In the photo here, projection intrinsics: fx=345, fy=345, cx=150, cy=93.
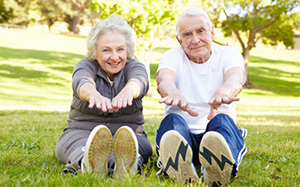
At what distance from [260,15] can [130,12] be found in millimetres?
11288

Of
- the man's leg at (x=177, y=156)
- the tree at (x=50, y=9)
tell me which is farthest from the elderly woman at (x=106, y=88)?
the tree at (x=50, y=9)

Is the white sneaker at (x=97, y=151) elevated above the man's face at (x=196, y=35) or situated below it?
below

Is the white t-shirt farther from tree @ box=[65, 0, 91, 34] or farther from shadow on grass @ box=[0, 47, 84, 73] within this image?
tree @ box=[65, 0, 91, 34]

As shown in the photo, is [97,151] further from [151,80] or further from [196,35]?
[151,80]

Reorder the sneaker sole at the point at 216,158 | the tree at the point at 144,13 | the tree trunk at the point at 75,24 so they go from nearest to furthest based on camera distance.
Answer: the sneaker sole at the point at 216,158 → the tree at the point at 144,13 → the tree trunk at the point at 75,24

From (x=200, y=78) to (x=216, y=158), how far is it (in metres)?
1.10

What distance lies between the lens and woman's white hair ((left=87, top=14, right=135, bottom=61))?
3.43 m

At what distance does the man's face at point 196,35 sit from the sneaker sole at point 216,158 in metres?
1.16

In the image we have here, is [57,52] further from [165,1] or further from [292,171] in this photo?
[292,171]

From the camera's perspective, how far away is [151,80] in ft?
79.8

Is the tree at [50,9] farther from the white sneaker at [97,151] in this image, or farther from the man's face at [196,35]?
the white sneaker at [97,151]

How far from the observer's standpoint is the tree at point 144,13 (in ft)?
48.2

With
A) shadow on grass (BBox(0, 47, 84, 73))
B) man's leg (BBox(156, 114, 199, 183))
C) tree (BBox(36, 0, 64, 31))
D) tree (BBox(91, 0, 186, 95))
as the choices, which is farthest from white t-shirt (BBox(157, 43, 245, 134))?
tree (BBox(36, 0, 64, 31))

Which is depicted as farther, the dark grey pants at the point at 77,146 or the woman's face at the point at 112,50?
the woman's face at the point at 112,50
